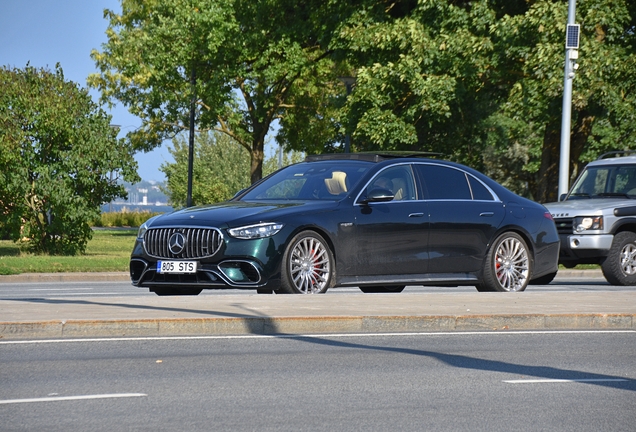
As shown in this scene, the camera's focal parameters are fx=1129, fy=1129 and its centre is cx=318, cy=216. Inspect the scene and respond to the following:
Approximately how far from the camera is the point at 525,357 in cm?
896

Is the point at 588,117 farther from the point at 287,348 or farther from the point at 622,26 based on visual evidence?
the point at 287,348

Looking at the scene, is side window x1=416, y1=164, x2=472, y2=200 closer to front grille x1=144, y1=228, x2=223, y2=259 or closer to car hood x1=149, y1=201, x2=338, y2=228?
car hood x1=149, y1=201, x2=338, y2=228

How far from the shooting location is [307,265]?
39.9ft

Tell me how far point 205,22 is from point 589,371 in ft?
104

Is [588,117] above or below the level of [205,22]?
below

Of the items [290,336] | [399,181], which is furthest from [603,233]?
[290,336]

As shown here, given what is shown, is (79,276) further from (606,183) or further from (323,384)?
(323,384)

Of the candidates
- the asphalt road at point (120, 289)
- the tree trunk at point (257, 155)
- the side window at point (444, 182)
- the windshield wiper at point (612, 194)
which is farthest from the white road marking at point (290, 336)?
the tree trunk at point (257, 155)

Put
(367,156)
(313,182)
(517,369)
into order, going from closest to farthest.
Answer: (517,369), (313,182), (367,156)

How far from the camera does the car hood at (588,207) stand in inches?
675

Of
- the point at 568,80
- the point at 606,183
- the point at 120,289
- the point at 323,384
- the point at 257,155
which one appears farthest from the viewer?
the point at 257,155

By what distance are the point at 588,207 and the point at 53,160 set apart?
47.7 feet

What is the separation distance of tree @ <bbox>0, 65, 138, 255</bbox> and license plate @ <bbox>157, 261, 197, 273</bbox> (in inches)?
593

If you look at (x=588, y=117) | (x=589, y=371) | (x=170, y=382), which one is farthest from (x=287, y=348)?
(x=588, y=117)
